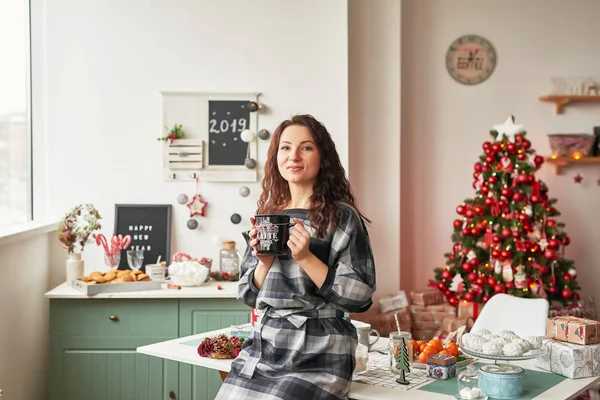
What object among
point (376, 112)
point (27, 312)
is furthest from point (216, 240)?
point (376, 112)

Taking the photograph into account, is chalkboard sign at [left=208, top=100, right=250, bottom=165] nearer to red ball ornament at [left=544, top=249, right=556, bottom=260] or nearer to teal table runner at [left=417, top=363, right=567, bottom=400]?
red ball ornament at [left=544, top=249, right=556, bottom=260]

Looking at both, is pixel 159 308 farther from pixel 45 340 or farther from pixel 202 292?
pixel 45 340

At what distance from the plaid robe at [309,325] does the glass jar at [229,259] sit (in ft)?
6.08

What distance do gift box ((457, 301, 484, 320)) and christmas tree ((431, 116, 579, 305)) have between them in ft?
0.11

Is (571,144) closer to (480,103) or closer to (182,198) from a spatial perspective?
(480,103)

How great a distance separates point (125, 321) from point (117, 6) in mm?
1829

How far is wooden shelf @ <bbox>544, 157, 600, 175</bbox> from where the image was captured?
5.24 meters

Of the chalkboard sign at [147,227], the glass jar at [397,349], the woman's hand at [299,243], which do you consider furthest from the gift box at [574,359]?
the chalkboard sign at [147,227]

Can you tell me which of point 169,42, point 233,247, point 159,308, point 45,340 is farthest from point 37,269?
point 169,42

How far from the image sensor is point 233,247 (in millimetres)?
4320

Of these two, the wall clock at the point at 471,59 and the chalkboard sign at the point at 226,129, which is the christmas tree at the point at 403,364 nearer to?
the chalkboard sign at the point at 226,129

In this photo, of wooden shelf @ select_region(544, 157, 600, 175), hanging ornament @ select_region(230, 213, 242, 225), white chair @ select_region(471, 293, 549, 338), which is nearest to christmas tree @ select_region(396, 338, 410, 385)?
white chair @ select_region(471, 293, 549, 338)

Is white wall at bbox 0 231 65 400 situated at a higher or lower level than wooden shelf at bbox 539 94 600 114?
lower

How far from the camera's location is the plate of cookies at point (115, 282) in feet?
12.6
